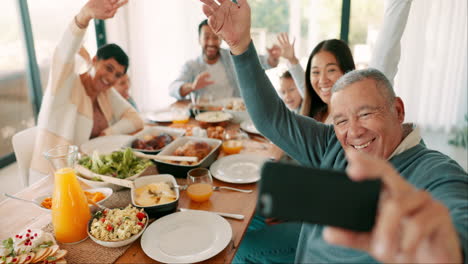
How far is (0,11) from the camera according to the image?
10.5 feet

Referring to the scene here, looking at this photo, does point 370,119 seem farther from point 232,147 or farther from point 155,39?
point 155,39

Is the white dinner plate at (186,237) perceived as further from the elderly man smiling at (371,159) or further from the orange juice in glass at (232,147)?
the orange juice in glass at (232,147)

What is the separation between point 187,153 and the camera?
5.28 ft

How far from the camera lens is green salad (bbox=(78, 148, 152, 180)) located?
1430 millimetres

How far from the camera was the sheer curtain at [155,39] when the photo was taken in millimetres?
4617

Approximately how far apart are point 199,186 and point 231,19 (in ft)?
2.22

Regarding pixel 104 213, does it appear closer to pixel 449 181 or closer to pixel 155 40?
pixel 449 181

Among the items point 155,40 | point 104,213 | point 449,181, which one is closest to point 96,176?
point 104,213

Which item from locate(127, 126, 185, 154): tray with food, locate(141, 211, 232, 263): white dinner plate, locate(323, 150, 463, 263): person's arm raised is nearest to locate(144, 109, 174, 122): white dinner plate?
locate(127, 126, 185, 154): tray with food

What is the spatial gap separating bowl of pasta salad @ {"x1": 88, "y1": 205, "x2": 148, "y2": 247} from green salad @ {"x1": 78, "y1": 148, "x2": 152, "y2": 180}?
0.31 m

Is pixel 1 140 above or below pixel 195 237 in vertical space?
below

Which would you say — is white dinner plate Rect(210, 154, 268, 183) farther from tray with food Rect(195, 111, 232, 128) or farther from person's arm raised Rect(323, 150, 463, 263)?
person's arm raised Rect(323, 150, 463, 263)

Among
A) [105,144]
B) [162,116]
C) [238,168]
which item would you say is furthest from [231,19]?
[162,116]

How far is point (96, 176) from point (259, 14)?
383 cm
